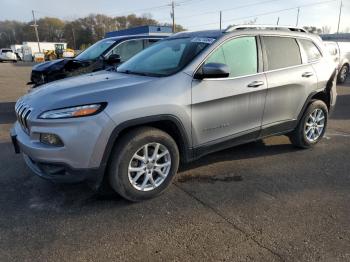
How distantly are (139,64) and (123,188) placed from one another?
1.72m

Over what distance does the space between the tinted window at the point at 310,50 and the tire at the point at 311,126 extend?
0.65 m

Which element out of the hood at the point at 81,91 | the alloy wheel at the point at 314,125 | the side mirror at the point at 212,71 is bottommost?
the alloy wheel at the point at 314,125

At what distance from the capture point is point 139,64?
4383mm

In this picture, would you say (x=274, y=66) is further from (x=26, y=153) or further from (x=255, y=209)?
(x=26, y=153)

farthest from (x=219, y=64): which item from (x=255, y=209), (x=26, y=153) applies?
(x=26, y=153)

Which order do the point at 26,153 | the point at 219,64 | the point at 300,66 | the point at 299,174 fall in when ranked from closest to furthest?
the point at 26,153
the point at 219,64
the point at 299,174
the point at 300,66

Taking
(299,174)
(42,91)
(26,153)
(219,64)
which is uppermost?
(219,64)

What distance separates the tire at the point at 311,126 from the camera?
5055 mm

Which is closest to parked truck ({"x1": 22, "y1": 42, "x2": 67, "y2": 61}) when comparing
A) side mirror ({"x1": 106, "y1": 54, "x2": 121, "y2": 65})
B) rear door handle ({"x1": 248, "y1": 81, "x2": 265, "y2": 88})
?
side mirror ({"x1": 106, "y1": 54, "x2": 121, "y2": 65})

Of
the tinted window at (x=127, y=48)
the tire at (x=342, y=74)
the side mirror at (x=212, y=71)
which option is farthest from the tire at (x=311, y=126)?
the tire at (x=342, y=74)

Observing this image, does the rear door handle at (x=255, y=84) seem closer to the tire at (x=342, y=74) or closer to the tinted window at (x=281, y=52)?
the tinted window at (x=281, y=52)

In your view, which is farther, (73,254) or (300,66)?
(300,66)

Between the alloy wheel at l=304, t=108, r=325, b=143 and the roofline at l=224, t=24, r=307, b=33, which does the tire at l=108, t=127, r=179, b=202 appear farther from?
the alloy wheel at l=304, t=108, r=325, b=143

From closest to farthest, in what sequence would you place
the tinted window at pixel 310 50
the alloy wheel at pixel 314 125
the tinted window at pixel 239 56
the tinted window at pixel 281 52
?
the tinted window at pixel 239 56 → the tinted window at pixel 281 52 → the tinted window at pixel 310 50 → the alloy wheel at pixel 314 125
